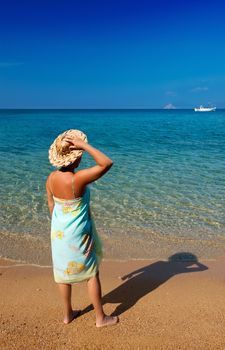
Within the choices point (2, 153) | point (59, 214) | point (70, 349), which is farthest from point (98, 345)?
point (2, 153)

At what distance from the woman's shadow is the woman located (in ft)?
2.23

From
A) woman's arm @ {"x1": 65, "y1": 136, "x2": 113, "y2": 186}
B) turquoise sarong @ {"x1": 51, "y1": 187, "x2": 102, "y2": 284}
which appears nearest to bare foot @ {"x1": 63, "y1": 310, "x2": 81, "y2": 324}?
turquoise sarong @ {"x1": 51, "y1": 187, "x2": 102, "y2": 284}

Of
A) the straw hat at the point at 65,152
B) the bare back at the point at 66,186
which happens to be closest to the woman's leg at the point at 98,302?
the bare back at the point at 66,186

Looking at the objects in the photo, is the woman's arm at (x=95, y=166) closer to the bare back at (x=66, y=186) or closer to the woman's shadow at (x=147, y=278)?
the bare back at (x=66, y=186)

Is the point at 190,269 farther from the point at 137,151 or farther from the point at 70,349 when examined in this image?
the point at 137,151

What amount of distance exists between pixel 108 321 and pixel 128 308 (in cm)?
40

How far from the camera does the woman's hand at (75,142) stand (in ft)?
9.59

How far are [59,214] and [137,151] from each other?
14.2 m

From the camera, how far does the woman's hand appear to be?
2.92m

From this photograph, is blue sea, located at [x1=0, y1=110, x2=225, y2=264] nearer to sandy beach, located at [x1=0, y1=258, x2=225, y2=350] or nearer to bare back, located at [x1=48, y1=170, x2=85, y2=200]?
sandy beach, located at [x1=0, y1=258, x2=225, y2=350]

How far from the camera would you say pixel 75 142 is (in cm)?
294

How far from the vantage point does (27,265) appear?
4.89 m

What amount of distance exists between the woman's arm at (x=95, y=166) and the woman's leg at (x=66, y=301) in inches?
40.3

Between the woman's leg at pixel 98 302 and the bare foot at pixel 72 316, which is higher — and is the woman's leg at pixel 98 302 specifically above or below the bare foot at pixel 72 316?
above
